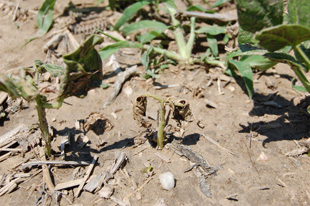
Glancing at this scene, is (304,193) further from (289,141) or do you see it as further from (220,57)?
(220,57)

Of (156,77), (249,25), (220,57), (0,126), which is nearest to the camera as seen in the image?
(249,25)

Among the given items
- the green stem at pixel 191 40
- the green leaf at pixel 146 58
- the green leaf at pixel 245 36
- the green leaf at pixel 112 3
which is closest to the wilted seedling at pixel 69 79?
the green leaf at pixel 146 58

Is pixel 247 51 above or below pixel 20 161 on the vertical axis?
above

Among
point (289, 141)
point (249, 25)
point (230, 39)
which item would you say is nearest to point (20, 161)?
point (249, 25)

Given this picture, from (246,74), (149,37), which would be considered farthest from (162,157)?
(149,37)

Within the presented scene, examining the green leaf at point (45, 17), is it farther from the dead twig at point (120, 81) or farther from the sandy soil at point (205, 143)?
the dead twig at point (120, 81)

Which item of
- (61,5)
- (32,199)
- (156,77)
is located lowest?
(32,199)
